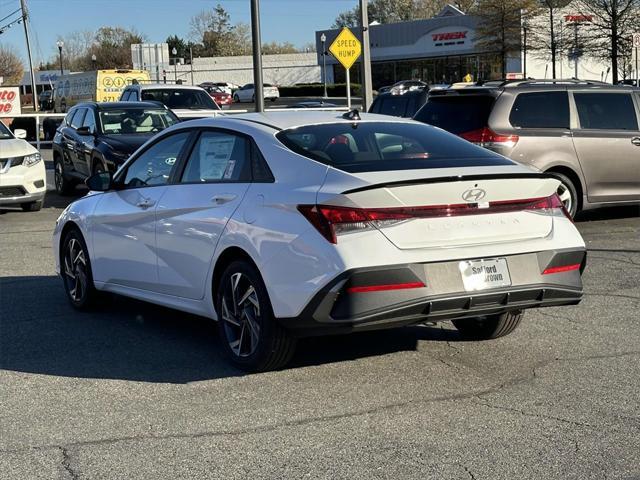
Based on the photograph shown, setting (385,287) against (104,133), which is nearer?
(385,287)

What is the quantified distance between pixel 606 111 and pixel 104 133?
8.46m

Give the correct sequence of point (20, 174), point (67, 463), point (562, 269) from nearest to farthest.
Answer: point (67, 463) < point (562, 269) < point (20, 174)

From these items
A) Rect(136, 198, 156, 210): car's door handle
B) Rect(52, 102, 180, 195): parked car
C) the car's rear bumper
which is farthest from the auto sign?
the car's rear bumper

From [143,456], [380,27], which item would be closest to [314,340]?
[143,456]

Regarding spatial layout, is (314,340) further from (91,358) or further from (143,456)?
(143,456)

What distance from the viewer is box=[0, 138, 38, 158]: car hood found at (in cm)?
1524

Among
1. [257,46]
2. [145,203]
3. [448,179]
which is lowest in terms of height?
[145,203]

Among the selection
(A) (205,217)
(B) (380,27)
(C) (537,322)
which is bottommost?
(C) (537,322)

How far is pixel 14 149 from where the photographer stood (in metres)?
15.4

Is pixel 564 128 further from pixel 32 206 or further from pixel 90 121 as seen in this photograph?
pixel 32 206

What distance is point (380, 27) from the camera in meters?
70.8

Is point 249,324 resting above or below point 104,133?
below

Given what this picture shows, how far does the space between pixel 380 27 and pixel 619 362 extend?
6692cm

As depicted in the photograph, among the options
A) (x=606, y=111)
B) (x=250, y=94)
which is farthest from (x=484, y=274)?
(x=250, y=94)
